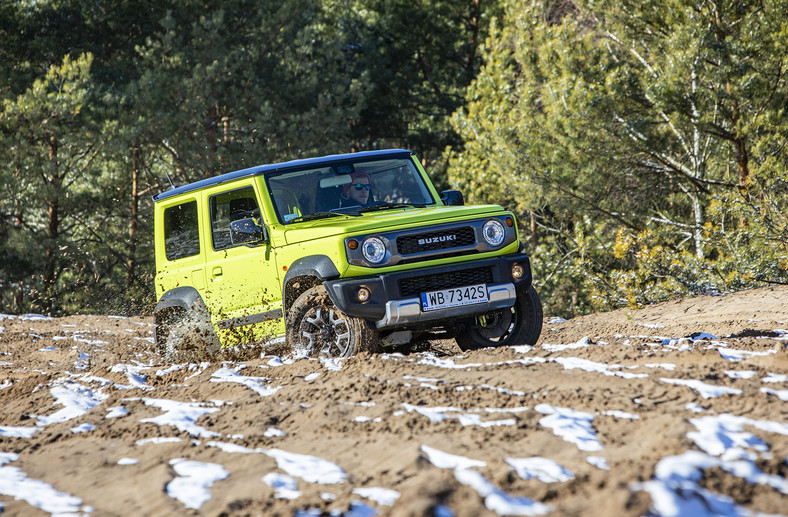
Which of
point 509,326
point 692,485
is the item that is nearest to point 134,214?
point 509,326

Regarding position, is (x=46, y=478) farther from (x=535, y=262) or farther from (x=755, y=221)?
(x=535, y=262)

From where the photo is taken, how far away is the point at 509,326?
7312 millimetres

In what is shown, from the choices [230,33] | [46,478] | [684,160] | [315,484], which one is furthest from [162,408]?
[230,33]

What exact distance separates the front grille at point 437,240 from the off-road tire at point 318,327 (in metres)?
0.68

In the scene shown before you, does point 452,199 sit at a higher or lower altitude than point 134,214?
lower

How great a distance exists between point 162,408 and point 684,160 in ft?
44.9

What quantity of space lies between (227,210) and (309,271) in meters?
1.41

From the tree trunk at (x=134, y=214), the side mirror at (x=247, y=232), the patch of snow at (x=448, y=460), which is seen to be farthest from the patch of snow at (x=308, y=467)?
the tree trunk at (x=134, y=214)

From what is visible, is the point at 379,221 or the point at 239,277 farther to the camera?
the point at 239,277

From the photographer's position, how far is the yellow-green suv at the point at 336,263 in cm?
648

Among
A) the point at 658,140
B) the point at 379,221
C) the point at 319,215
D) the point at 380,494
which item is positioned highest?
the point at 658,140

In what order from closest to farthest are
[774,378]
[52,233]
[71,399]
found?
[774,378] → [71,399] → [52,233]

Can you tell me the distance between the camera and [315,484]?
3779 mm

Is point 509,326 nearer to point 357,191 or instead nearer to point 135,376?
point 357,191
